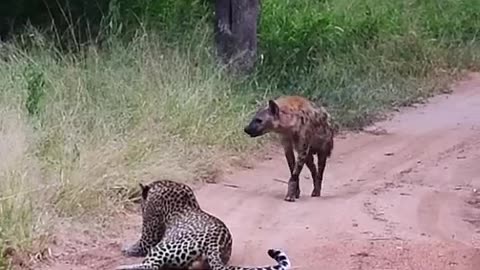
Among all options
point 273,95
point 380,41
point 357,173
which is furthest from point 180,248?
point 380,41

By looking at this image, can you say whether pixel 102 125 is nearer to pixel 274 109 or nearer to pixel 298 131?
pixel 274 109

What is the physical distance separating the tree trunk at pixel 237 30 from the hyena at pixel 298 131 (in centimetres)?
382

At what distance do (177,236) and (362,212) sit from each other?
183 cm

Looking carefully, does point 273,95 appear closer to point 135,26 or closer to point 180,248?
point 135,26

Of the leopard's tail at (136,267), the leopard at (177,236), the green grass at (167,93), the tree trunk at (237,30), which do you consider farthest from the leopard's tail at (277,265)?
the tree trunk at (237,30)

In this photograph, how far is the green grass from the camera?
23.1 ft

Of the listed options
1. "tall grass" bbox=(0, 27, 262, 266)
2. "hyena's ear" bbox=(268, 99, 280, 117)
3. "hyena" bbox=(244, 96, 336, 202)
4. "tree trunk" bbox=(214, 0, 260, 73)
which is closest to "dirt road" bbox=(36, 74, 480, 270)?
"hyena" bbox=(244, 96, 336, 202)

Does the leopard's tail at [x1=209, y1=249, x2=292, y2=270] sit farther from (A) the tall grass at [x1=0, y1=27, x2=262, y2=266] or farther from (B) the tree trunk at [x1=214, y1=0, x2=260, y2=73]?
(B) the tree trunk at [x1=214, y1=0, x2=260, y2=73]

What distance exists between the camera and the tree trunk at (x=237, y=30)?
38.4ft

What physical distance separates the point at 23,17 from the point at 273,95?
3032mm

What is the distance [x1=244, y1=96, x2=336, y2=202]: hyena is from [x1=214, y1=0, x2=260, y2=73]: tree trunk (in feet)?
12.5

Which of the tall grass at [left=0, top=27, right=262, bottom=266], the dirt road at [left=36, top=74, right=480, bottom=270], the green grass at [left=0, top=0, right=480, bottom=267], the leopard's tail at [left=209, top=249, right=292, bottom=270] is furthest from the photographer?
the green grass at [left=0, top=0, right=480, bottom=267]

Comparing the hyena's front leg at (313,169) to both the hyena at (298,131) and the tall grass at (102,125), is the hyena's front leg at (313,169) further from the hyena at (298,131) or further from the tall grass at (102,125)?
the tall grass at (102,125)

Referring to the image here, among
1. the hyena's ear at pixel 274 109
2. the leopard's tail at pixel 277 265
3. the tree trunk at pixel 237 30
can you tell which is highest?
the leopard's tail at pixel 277 265
